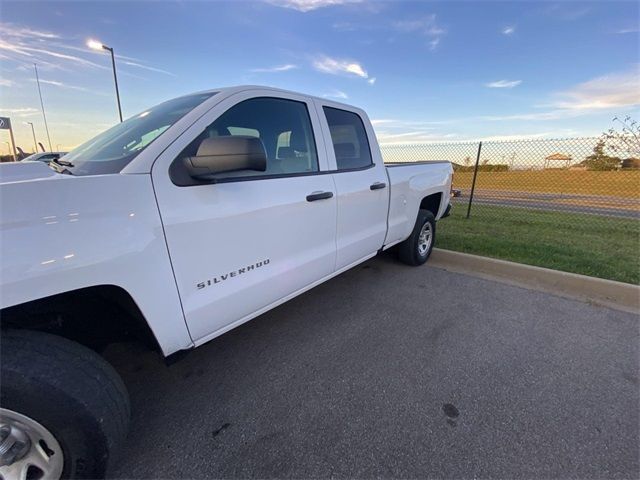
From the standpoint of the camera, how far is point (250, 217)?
205cm

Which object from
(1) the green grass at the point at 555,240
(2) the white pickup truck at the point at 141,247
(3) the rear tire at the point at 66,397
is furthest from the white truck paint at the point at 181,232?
(1) the green grass at the point at 555,240

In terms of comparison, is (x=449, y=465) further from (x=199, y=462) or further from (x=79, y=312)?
(x=79, y=312)

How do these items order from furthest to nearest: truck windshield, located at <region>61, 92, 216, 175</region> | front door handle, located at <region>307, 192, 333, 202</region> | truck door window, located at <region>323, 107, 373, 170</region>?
truck door window, located at <region>323, 107, 373, 170</region> < front door handle, located at <region>307, 192, 333, 202</region> < truck windshield, located at <region>61, 92, 216, 175</region>

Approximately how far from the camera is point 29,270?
1.25 m

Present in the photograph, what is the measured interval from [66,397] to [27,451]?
0.35 meters

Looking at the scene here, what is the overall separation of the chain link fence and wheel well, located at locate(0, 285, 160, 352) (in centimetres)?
469

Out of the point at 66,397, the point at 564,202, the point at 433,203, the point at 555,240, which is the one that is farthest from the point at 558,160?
the point at 66,397

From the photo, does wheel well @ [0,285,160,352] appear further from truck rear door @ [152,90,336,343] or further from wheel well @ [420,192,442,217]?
wheel well @ [420,192,442,217]

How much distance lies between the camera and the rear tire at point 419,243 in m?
4.41

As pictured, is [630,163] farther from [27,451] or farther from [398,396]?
[27,451]

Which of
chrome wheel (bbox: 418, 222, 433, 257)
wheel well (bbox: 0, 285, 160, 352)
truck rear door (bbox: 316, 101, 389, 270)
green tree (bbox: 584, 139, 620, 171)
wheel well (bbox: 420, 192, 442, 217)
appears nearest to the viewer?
wheel well (bbox: 0, 285, 160, 352)

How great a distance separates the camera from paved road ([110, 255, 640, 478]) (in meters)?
1.79

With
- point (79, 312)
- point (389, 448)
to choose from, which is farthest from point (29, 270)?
point (389, 448)

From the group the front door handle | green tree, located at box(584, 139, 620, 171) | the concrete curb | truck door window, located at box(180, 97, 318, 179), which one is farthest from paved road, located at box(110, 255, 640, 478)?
green tree, located at box(584, 139, 620, 171)
